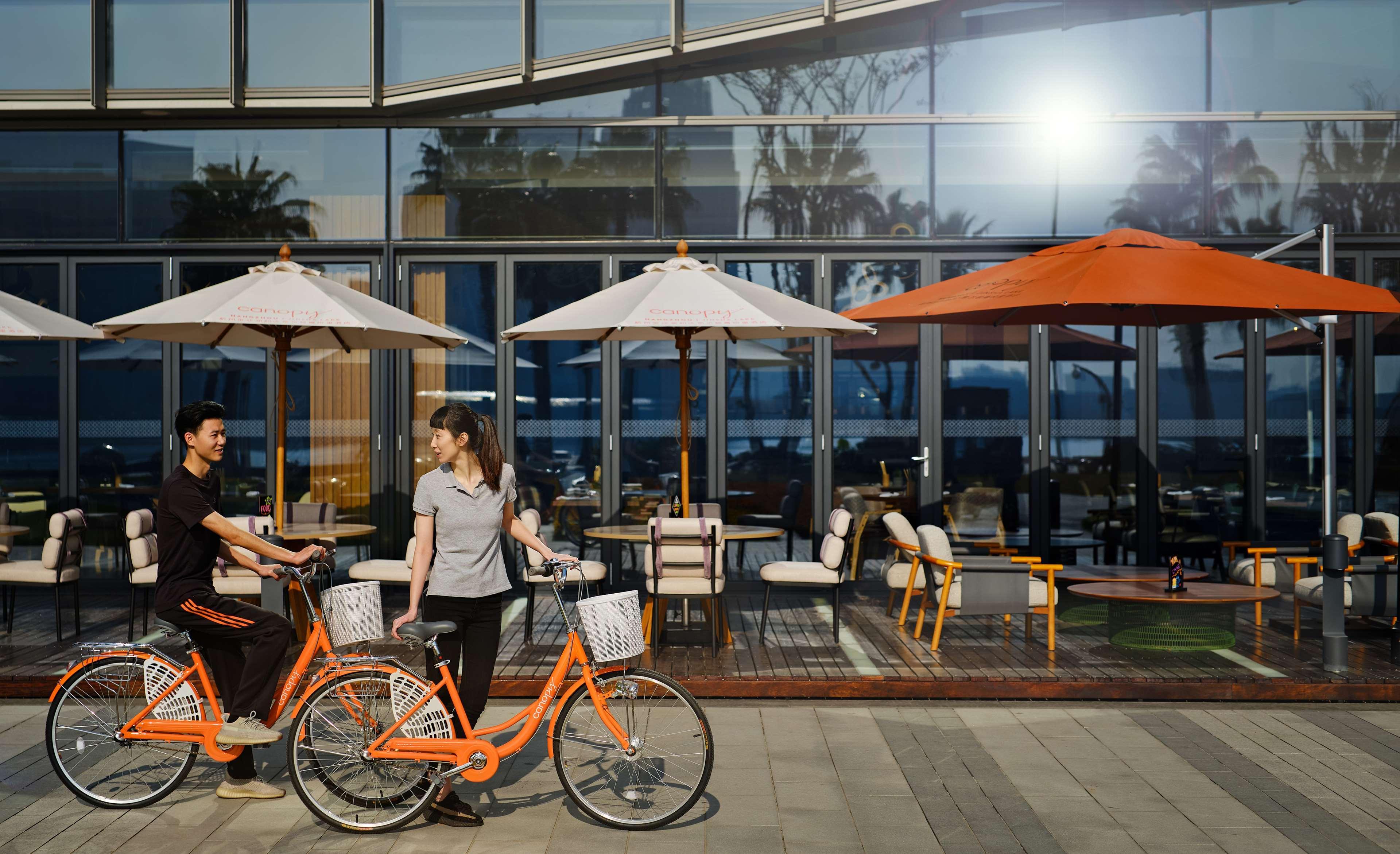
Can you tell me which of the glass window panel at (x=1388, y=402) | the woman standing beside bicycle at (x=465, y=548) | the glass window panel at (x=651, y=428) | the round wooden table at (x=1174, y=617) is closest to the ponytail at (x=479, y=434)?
the woman standing beside bicycle at (x=465, y=548)

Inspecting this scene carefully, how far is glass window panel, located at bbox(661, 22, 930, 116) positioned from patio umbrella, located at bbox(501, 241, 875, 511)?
2685 mm

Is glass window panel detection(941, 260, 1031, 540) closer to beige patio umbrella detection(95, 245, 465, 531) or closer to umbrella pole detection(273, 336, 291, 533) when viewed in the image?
beige patio umbrella detection(95, 245, 465, 531)

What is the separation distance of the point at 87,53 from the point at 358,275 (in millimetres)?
2805

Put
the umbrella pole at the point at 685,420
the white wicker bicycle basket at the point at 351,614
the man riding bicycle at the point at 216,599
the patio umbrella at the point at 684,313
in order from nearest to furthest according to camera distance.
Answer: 1. the white wicker bicycle basket at the point at 351,614
2. the man riding bicycle at the point at 216,599
3. the patio umbrella at the point at 684,313
4. the umbrella pole at the point at 685,420

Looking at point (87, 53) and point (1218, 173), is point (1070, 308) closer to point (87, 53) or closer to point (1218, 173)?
point (1218, 173)

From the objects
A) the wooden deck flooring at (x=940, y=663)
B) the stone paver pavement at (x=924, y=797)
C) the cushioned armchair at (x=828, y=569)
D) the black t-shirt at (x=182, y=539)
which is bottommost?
the stone paver pavement at (x=924, y=797)

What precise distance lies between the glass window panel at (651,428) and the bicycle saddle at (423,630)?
205 inches

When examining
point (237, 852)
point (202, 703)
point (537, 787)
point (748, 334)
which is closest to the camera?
point (237, 852)

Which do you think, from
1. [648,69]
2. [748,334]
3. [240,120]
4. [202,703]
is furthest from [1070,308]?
[240,120]

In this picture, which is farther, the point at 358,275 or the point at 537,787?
the point at 358,275

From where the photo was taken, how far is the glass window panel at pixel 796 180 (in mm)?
9305

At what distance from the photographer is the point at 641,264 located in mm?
9320

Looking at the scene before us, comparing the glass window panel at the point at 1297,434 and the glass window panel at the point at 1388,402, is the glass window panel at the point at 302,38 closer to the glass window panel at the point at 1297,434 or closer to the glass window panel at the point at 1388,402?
the glass window panel at the point at 1297,434

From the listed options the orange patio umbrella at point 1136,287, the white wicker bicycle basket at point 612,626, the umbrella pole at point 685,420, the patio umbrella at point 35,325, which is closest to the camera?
the white wicker bicycle basket at point 612,626
